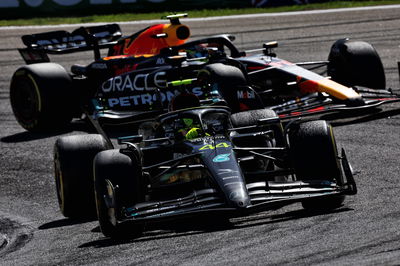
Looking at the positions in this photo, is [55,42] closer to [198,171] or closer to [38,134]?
[38,134]

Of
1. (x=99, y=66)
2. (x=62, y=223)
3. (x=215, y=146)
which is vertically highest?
(x=215, y=146)

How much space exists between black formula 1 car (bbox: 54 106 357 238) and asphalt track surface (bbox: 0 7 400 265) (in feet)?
0.67

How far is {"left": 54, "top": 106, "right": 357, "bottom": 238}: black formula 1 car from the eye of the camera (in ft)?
25.4

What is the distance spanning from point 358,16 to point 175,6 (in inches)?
225

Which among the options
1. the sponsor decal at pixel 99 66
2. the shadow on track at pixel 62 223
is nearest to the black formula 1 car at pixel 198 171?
the shadow on track at pixel 62 223

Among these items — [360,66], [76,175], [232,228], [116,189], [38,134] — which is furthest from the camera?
[360,66]

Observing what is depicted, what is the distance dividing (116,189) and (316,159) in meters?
1.84

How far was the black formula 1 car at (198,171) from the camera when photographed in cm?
774

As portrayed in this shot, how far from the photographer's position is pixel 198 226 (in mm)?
7984

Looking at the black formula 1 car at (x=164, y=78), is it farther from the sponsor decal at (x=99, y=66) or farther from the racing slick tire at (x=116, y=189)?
the racing slick tire at (x=116, y=189)

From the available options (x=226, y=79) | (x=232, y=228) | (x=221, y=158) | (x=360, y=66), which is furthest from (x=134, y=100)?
(x=232, y=228)

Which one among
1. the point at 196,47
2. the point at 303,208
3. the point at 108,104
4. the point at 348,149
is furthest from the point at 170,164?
the point at 196,47

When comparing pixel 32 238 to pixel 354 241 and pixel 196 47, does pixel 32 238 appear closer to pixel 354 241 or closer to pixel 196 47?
pixel 354 241

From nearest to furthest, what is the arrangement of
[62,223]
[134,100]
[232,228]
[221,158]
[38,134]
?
[232,228] < [221,158] < [62,223] < [134,100] < [38,134]
